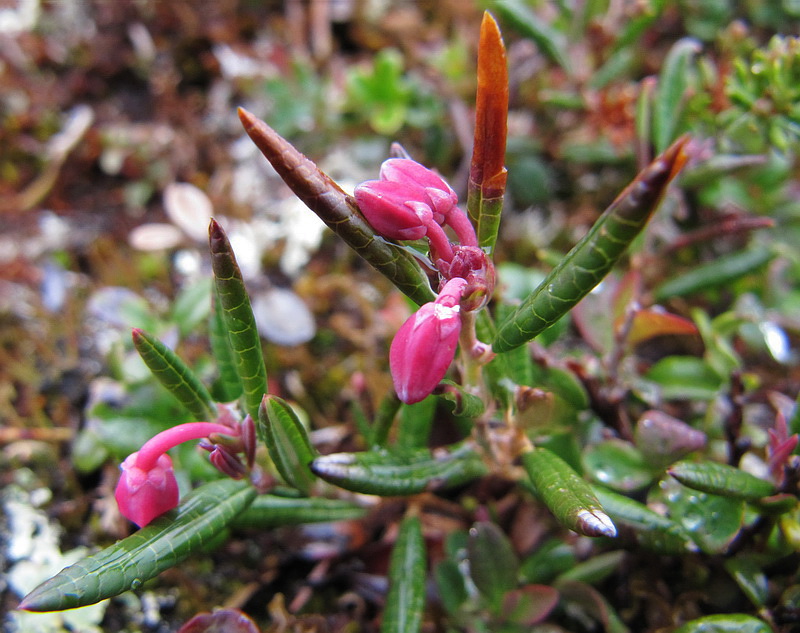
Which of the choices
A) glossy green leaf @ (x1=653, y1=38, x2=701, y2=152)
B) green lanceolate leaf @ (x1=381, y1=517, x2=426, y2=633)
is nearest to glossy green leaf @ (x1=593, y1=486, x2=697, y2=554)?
green lanceolate leaf @ (x1=381, y1=517, x2=426, y2=633)

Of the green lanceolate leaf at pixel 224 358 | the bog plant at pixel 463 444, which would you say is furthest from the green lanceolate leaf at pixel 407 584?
the green lanceolate leaf at pixel 224 358

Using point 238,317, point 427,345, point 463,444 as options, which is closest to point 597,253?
point 427,345

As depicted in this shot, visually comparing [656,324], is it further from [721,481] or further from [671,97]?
[671,97]

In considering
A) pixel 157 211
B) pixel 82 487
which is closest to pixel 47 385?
pixel 82 487

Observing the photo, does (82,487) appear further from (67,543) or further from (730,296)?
(730,296)

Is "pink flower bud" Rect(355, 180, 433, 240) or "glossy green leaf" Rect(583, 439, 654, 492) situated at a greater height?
"pink flower bud" Rect(355, 180, 433, 240)

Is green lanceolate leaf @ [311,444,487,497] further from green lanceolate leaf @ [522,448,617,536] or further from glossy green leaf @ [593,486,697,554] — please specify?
glossy green leaf @ [593,486,697,554]

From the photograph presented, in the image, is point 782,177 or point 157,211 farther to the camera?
point 157,211

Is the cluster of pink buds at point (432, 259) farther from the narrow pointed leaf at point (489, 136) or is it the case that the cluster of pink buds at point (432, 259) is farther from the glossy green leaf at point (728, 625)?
the glossy green leaf at point (728, 625)
